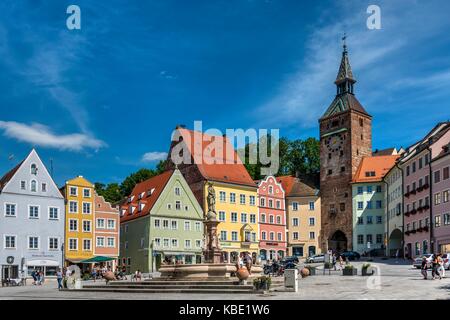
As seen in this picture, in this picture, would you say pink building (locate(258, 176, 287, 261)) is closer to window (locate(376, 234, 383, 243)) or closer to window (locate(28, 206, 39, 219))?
window (locate(376, 234, 383, 243))

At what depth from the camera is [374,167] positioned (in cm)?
9519

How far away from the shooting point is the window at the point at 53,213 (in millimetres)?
67088

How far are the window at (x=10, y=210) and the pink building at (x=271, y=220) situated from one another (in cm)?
3454

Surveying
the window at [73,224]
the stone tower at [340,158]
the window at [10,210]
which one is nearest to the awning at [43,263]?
the window at [73,224]

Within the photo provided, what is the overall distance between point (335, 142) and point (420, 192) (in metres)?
30.9

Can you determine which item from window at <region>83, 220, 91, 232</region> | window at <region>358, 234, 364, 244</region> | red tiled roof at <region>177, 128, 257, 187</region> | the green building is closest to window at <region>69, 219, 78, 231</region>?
window at <region>83, 220, 91, 232</region>

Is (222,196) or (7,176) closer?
(7,176)

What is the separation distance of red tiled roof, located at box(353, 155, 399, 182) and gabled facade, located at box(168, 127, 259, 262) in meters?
17.9

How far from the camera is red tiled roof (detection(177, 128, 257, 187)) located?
8312cm

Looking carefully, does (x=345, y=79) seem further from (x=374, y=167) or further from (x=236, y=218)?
(x=236, y=218)

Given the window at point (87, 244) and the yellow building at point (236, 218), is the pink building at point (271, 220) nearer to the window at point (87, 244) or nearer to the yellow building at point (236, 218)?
the yellow building at point (236, 218)

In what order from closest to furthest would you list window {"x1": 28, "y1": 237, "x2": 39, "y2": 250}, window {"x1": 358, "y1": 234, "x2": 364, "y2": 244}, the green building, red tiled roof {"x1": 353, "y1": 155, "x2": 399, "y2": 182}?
window {"x1": 28, "y1": 237, "x2": 39, "y2": 250}
the green building
window {"x1": 358, "y1": 234, "x2": 364, "y2": 244}
red tiled roof {"x1": 353, "y1": 155, "x2": 399, "y2": 182}

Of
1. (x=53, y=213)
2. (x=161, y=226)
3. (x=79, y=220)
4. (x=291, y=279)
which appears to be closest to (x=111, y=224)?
(x=79, y=220)
